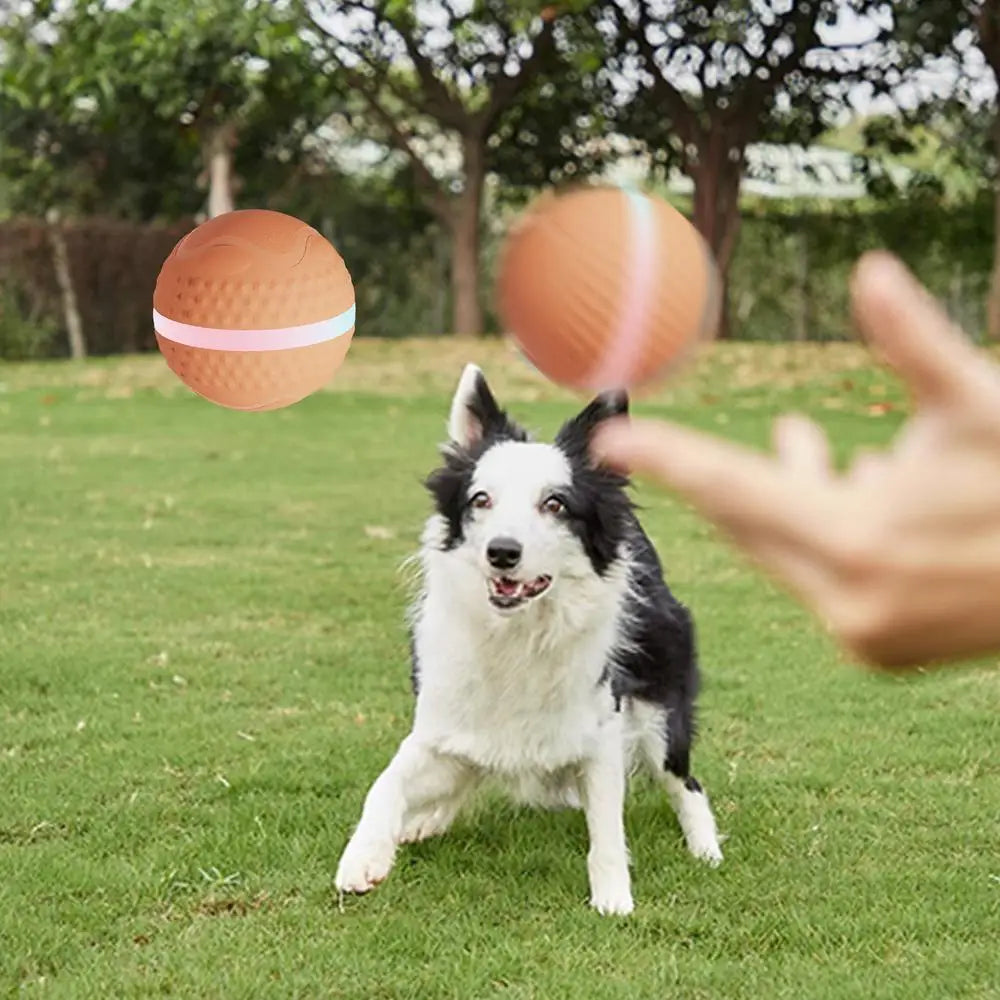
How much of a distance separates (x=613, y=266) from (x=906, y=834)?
214 centimetres

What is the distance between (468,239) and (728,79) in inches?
178

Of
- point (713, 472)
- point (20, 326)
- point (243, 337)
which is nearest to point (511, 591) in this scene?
point (243, 337)

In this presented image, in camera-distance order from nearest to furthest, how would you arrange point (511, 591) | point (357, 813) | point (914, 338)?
point (914, 338)
point (511, 591)
point (357, 813)

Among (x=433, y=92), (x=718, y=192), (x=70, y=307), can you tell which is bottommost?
(x=70, y=307)

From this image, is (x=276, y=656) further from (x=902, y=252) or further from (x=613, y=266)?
(x=902, y=252)

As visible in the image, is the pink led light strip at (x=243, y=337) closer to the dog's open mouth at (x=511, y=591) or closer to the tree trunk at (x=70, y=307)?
the dog's open mouth at (x=511, y=591)

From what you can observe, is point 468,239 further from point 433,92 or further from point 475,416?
point 475,416

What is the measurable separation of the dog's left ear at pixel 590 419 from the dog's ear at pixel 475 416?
17cm

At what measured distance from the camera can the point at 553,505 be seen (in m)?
3.89

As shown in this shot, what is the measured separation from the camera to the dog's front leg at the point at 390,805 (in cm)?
385

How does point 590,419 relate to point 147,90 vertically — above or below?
above

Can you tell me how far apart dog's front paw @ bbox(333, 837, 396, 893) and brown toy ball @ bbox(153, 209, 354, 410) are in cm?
114

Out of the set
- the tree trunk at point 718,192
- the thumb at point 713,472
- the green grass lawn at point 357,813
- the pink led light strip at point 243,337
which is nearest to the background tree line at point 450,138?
the tree trunk at point 718,192

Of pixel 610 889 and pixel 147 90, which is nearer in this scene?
pixel 610 889
